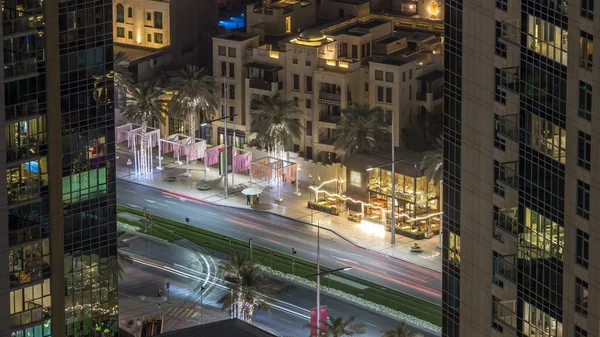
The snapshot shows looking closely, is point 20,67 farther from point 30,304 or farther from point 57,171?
point 30,304

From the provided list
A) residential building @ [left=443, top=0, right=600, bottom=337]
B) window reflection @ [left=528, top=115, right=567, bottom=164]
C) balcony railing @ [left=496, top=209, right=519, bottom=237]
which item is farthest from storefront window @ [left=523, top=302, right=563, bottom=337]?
window reflection @ [left=528, top=115, right=567, bottom=164]

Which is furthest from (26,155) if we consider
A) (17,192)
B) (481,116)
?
(481,116)

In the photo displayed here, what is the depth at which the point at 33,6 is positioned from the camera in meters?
153

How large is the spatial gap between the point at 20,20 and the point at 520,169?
38.1 meters

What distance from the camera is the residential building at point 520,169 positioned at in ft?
430

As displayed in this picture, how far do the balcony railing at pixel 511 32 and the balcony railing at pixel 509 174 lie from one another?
26.8ft

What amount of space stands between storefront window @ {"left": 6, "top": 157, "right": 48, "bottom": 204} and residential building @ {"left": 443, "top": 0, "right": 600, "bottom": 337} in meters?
30.6

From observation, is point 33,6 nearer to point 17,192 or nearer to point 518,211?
point 17,192

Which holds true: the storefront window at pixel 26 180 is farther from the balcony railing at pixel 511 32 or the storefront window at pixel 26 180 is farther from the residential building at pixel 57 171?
the balcony railing at pixel 511 32

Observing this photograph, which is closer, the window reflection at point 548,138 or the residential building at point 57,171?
the window reflection at point 548,138

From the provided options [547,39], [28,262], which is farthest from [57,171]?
[547,39]

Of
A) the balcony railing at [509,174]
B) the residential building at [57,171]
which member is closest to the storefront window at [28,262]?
the residential building at [57,171]

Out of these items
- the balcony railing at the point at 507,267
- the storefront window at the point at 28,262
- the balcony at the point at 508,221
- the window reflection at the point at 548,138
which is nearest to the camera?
the window reflection at the point at 548,138

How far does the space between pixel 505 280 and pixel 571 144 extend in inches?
516
